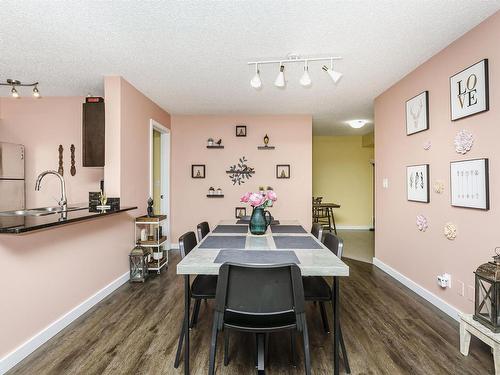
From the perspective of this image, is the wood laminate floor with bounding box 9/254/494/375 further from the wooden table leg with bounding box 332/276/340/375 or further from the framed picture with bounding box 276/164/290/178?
the framed picture with bounding box 276/164/290/178

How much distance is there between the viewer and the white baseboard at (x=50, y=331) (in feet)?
5.83

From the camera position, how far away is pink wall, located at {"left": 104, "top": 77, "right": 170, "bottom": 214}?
311 cm

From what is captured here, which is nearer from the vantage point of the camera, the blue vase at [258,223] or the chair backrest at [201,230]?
the blue vase at [258,223]

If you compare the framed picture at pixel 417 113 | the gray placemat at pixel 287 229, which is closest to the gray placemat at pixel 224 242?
the gray placemat at pixel 287 229

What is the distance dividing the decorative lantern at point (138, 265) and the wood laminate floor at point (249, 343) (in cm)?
48

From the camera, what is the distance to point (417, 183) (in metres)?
2.95

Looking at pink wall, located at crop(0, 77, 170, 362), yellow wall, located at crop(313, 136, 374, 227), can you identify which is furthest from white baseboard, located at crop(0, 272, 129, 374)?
yellow wall, located at crop(313, 136, 374, 227)

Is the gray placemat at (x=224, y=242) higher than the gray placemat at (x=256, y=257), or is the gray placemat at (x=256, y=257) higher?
the gray placemat at (x=224, y=242)

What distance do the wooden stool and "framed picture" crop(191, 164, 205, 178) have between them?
401 cm

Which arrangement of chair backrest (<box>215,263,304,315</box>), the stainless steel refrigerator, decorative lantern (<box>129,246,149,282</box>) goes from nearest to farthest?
chair backrest (<box>215,263,304,315</box>)
decorative lantern (<box>129,246,149,282</box>)
the stainless steel refrigerator

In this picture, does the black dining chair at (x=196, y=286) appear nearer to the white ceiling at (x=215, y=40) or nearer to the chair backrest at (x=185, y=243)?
the chair backrest at (x=185, y=243)

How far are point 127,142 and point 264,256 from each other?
2.49 metres

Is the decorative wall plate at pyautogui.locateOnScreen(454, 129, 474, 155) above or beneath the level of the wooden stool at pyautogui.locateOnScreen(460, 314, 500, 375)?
above

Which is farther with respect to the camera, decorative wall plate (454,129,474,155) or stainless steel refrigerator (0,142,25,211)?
stainless steel refrigerator (0,142,25,211)
